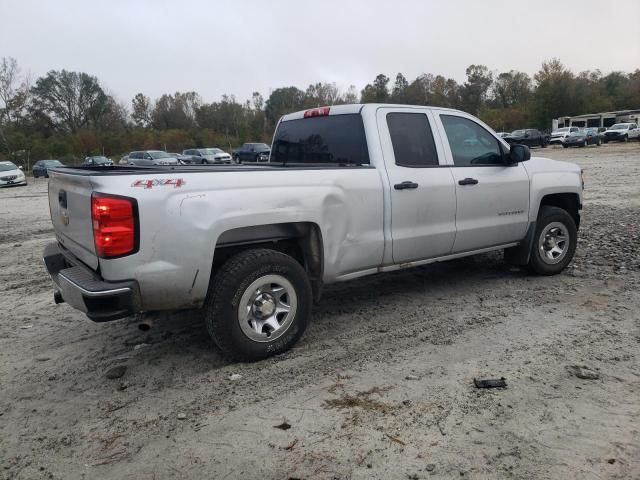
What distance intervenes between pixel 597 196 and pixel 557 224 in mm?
8219

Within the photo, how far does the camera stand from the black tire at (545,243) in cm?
588

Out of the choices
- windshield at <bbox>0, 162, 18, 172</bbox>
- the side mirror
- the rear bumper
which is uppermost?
windshield at <bbox>0, 162, 18, 172</bbox>

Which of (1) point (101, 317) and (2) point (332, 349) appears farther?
(2) point (332, 349)

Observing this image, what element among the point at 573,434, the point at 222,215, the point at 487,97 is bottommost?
the point at 573,434

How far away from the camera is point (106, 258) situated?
3408 millimetres

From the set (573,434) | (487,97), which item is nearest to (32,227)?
(573,434)

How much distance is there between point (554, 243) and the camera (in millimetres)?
6055

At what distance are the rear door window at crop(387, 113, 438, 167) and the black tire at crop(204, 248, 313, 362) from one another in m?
1.53

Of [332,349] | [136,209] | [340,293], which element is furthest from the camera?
[340,293]

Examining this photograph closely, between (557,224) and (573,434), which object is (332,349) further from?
(557,224)

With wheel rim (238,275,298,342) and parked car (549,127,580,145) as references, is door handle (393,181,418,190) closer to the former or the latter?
wheel rim (238,275,298,342)

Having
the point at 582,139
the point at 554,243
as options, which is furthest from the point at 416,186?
the point at 582,139

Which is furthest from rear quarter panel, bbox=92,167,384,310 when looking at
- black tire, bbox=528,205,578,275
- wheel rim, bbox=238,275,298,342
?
black tire, bbox=528,205,578,275

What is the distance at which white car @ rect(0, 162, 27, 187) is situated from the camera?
27.5 metres
